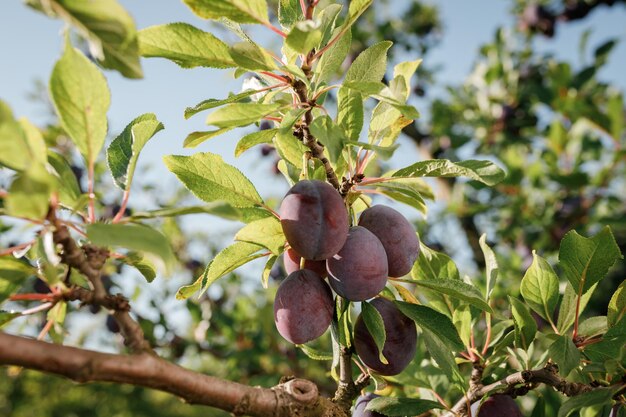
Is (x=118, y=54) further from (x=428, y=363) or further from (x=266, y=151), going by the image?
(x=266, y=151)

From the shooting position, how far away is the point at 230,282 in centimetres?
291

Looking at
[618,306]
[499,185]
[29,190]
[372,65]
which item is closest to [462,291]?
[618,306]

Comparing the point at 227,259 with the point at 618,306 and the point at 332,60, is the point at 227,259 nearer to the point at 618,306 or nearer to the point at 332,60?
the point at 332,60

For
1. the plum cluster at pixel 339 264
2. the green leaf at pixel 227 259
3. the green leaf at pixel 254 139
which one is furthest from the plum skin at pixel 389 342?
the green leaf at pixel 254 139

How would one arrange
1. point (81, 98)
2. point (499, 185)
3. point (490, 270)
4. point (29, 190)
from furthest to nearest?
1. point (499, 185)
2. point (490, 270)
3. point (81, 98)
4. point (29, 190)

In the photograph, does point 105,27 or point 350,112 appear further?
point 350,112

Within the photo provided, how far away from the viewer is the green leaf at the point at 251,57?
0.73 meters

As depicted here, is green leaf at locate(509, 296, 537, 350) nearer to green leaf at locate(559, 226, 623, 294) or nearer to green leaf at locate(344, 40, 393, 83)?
green leaf at locate(559, 226, 623, 294)

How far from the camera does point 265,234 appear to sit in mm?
796

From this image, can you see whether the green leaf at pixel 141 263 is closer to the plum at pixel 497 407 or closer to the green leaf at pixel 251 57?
the green leaf at pixel 251 57

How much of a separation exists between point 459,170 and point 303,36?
0.33 m

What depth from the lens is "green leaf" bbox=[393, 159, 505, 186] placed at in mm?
797

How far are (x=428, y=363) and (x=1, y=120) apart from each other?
99cm

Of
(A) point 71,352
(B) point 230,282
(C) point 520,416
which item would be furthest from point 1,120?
(B) point 230,282
